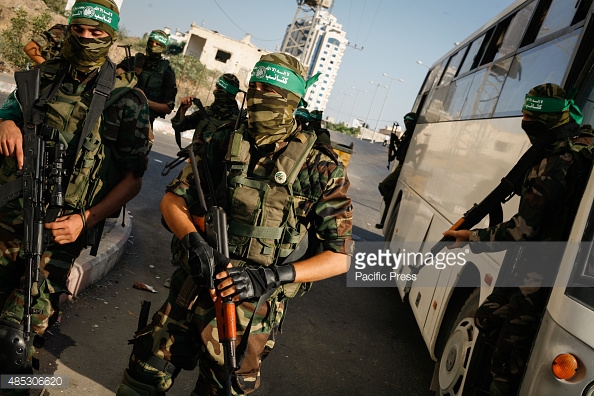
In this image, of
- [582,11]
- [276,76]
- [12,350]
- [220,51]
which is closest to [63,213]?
[12,350]

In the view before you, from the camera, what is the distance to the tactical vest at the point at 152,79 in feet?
21.9

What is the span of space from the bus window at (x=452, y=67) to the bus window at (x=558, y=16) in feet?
10.9

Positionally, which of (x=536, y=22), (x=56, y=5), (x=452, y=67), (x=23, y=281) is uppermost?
(x=56, y=5)

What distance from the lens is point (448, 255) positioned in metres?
4.91

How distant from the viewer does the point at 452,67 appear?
891 centimetres

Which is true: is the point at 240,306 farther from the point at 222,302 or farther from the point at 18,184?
the point at 18,184

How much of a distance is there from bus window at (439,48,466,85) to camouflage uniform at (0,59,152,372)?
6.14 meters

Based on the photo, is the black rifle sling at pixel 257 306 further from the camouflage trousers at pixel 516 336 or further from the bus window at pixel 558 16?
the bus window at pixel 558 16

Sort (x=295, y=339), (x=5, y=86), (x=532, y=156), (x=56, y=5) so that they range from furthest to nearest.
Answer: (x=56, y=5), (x=5, y=86), (x=295, y=339), (x=532, y=156)

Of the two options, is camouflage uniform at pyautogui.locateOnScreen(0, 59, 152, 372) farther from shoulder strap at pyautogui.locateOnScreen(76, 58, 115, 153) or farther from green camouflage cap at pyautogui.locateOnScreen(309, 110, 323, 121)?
green camouflage cap at pyautogui.locateOnScreen(309, 110, 323, 121)

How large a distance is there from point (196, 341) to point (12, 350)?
89 centimetres

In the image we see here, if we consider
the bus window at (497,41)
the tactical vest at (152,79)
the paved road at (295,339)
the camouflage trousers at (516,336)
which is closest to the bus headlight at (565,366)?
the camouflage trousers at (516,336)

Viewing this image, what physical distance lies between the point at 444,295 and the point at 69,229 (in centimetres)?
299

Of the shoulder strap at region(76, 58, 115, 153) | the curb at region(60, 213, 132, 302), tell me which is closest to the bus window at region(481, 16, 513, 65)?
the curb at region(60, 213, 132, 302)
